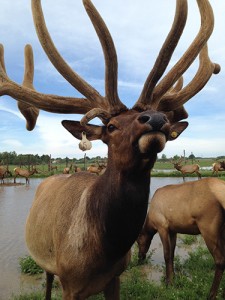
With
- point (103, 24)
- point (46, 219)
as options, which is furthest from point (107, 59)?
point (46, 219)

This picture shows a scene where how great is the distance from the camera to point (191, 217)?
19.4ft

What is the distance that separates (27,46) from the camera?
157 inches

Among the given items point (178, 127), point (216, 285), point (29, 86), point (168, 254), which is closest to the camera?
point (178, 127)

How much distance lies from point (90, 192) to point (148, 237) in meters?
4.11

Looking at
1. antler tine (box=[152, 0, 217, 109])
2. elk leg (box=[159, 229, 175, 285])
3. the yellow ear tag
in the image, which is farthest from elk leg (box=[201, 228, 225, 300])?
antler tine (box=[152, 0, 217, 109])

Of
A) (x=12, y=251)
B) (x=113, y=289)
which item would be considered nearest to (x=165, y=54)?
(x=113, y=289)

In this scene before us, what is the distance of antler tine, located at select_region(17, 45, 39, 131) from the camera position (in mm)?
3824

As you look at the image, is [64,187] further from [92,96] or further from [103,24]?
[103,24]

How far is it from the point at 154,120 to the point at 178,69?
123cm

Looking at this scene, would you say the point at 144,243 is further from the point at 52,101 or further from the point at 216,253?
the point at 52,101

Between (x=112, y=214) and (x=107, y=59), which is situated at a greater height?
(x=107, y=59)

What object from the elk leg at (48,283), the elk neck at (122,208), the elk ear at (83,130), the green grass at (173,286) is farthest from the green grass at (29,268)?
the elk ear at (83,130)

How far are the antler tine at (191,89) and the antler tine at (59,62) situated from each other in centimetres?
→ 65

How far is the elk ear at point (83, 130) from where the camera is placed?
9.57 feet
